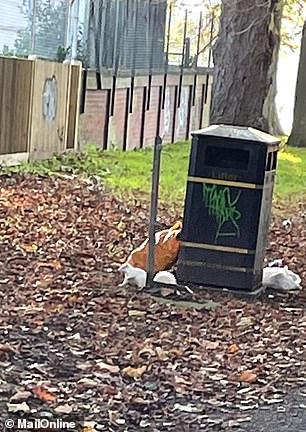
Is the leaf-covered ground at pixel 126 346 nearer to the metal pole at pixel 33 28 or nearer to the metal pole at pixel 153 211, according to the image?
the metal pole at pixel 153 211

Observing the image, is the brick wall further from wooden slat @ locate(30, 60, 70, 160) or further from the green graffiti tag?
the green graffiti tag

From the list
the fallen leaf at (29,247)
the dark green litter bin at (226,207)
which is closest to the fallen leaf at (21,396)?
the dark green litter bin at (226,207)

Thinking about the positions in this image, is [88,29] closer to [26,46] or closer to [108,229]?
[26,46]

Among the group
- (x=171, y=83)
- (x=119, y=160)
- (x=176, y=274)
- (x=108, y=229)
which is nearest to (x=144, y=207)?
(x=108, y=229)

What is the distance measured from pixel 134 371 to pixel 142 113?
65.4 feet

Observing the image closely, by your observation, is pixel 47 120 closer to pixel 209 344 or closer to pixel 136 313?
pixel 136 313

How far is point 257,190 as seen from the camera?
26.9ft

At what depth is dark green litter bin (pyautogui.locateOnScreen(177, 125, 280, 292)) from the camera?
8.18 m

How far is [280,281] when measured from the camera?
857 cm

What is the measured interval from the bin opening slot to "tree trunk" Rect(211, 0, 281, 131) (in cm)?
278

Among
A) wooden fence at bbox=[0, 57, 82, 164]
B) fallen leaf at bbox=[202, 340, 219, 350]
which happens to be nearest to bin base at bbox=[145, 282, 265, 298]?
fallen leaf at bbox=[202, 340, 219, 350]

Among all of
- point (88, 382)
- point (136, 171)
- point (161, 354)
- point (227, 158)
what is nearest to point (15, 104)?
point (136, 171)

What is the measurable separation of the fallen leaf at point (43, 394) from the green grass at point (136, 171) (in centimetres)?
904

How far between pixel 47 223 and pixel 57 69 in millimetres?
7466
